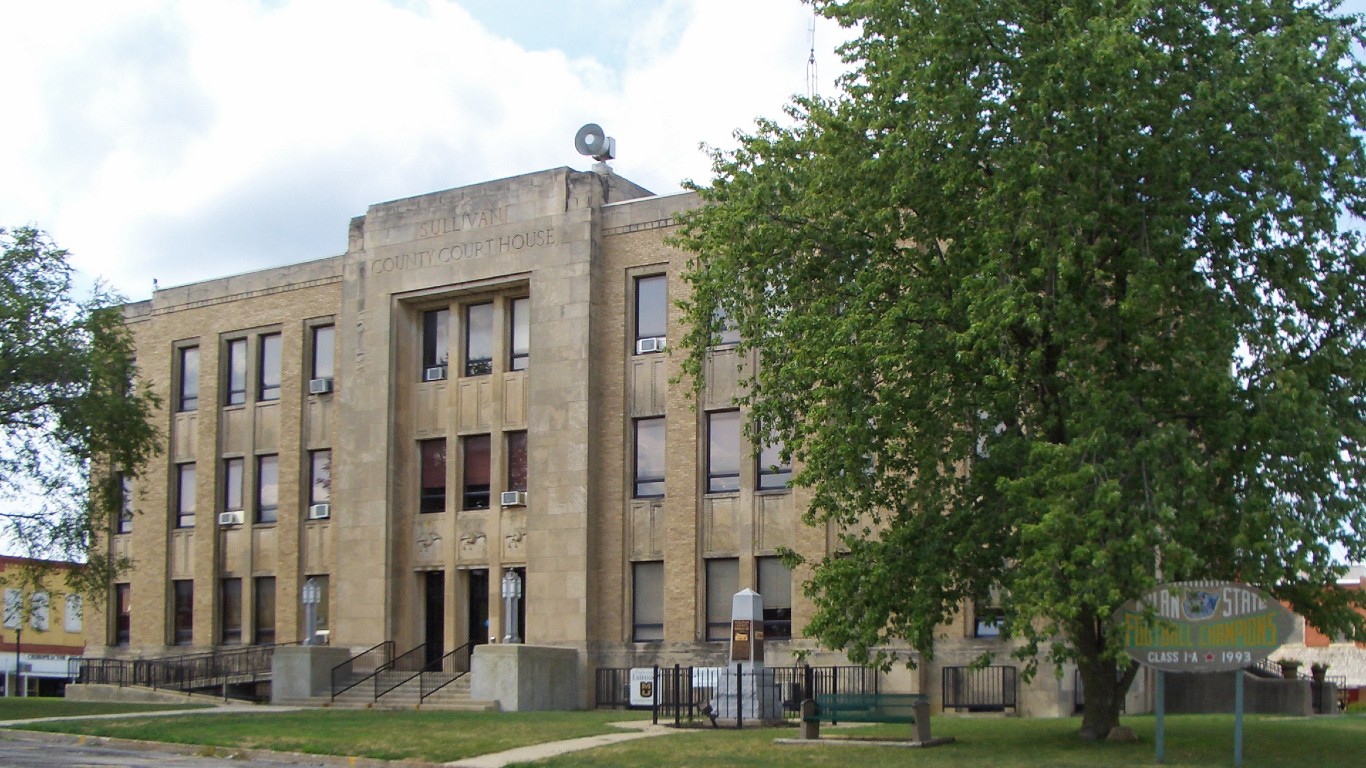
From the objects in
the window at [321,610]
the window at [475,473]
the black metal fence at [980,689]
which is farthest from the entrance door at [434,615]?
the black metal fence at [980,689]

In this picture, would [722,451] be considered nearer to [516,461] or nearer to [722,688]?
[516,461]

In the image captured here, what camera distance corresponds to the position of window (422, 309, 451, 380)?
4012 centimetres

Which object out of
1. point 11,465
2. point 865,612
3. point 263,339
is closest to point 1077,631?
point 865,612

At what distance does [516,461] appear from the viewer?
38.3 meters

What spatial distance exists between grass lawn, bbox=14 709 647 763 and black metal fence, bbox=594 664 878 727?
1410 mm

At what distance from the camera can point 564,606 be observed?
118ft

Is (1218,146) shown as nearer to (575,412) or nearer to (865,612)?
(865,612)

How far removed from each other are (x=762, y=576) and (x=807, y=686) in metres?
7.49

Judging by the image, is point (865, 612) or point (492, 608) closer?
point (865, 612)

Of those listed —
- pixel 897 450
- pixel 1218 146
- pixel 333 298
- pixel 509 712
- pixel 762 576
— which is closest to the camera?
pixel 1218 146

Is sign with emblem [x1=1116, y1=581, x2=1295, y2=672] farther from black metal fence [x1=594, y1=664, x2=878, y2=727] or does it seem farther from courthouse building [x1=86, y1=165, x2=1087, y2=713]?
courthouse building [x1=86, y1=165, x2=1087, y2=713]

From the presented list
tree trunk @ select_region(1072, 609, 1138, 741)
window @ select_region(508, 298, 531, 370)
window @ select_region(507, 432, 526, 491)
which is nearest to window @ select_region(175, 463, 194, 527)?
window @ select_region(507, 432, 526, 491)

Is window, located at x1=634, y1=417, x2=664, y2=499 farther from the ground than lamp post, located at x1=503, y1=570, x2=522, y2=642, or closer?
farther from the ground

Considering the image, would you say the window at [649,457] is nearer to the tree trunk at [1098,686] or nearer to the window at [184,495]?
the tree trunk at [1098,686]
